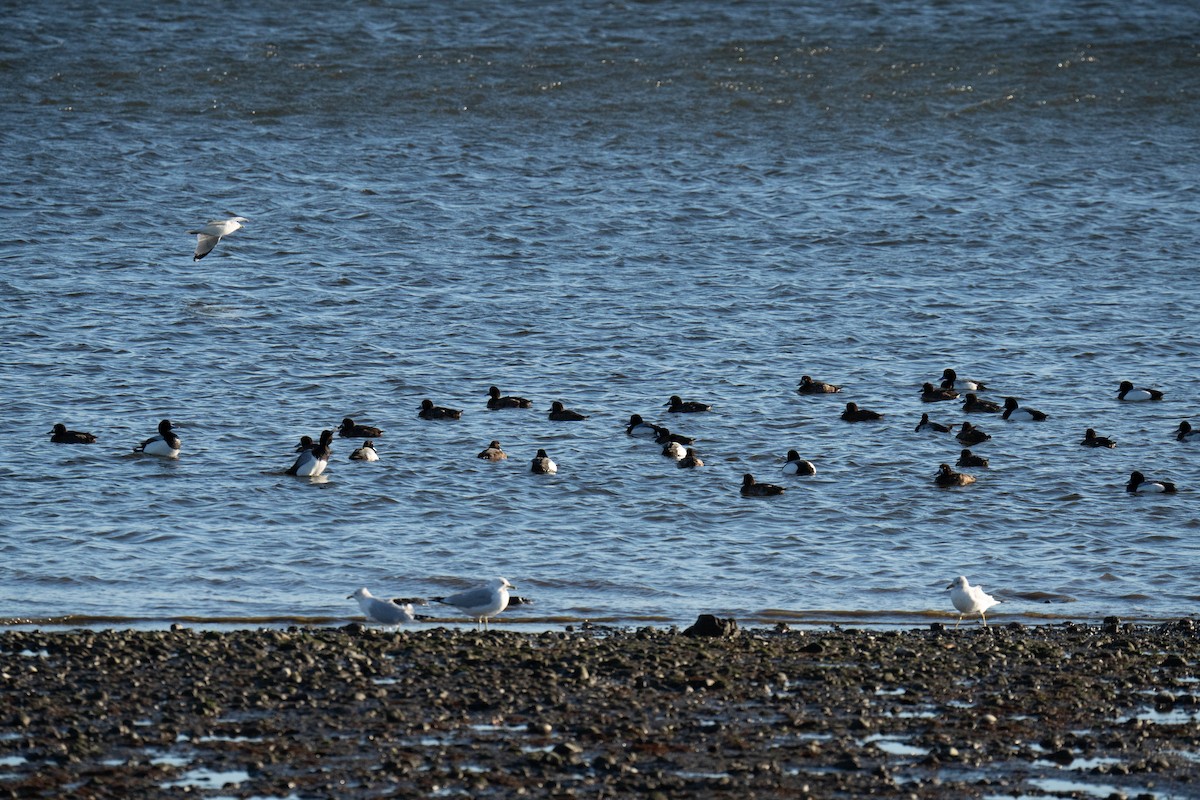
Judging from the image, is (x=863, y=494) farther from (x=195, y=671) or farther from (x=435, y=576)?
(x=195, y=671)

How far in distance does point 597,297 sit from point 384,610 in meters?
16.4

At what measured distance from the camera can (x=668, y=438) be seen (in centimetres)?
2091

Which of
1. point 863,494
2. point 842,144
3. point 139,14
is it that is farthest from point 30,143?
point 863,494

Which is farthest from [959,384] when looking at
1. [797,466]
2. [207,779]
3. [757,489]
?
[207,779]

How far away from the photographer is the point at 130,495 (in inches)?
716

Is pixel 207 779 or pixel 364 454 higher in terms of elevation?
pixel 207 779

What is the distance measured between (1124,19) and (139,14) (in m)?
26.4

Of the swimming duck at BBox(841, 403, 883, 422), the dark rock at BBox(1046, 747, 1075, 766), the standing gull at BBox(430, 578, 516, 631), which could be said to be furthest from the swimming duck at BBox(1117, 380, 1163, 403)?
the dark rock at BBox(1046, 747, 1075, 766)

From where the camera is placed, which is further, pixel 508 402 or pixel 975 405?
pixel 975 405

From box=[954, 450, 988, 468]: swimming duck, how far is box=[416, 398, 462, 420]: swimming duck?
21.8 ft

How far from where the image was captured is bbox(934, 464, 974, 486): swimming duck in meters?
19.4

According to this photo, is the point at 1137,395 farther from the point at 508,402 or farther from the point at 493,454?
the point at 493,454

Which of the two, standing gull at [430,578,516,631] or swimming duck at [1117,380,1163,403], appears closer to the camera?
standing gull at [430,578,516,631]

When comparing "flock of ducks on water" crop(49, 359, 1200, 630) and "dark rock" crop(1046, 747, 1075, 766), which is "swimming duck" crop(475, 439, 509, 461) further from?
"dark rock" crop(1046, 747, 1075, 766)
